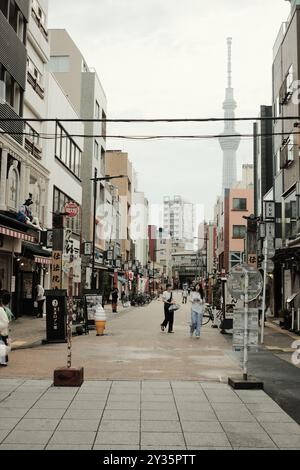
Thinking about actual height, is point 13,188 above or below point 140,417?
above

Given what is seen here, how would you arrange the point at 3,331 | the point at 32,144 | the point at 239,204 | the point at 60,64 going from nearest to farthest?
the point at 3,331 → the point at 32,144 → the point at 60,64 → the point at 239,204

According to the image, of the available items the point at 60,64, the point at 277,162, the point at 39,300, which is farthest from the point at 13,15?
the point at 60,64

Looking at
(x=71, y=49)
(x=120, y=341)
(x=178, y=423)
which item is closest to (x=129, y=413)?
(x=178, y=423)

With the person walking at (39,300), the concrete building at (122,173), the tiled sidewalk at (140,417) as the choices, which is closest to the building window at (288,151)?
the person walking at (39,300)

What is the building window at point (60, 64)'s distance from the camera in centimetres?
4728

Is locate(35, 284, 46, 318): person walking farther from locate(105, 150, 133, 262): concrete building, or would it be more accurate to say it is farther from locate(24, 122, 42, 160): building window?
locate(105, 150, 133, 262): concrete building

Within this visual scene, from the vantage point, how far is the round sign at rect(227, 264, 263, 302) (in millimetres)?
10367

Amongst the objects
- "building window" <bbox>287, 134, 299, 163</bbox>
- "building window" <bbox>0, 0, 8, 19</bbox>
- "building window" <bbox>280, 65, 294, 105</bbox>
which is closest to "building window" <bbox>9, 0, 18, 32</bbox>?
"building window" <bbox>0, 0, 8, 19</bbox>

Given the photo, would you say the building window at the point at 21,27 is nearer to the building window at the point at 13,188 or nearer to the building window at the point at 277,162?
the building window at the point at 13,188

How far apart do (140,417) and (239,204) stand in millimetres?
60187

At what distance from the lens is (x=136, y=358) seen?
13.6 meters

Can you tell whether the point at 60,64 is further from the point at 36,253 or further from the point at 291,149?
the point at 291,149

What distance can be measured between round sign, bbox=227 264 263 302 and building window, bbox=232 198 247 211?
56.5 metres
